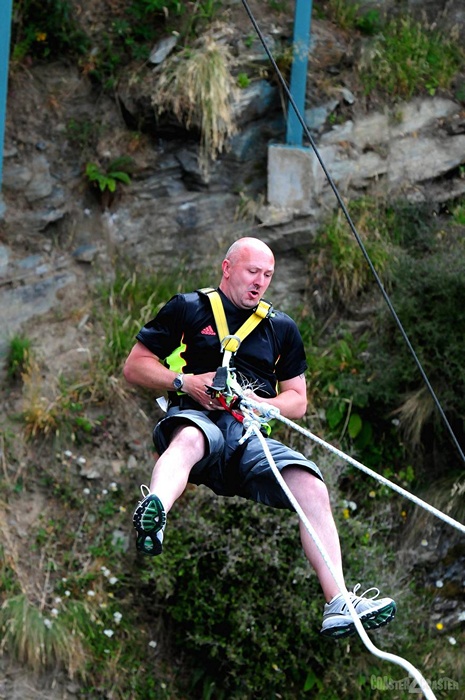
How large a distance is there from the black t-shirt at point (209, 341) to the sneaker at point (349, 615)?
1.22 m

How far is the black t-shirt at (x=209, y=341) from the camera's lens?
616 cm

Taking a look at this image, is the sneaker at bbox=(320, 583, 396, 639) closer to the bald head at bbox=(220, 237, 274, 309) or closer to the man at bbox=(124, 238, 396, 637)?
the man at bbox=(124, 238, 396, 637)

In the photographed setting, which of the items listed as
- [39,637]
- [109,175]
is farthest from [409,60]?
[39,637]

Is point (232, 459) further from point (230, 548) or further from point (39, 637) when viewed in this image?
point (39, 637)

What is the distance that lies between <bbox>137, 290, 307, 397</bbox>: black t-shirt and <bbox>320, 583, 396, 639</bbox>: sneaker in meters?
1.22

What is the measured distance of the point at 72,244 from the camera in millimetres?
11305

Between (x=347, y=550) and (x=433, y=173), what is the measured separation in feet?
13.0

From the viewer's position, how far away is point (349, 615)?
17.5 feet

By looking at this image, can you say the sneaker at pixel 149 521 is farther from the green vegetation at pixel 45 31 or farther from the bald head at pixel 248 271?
the green vegetation at pixel 45 31

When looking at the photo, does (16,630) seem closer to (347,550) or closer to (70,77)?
(347,550)

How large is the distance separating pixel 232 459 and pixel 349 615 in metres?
1.02

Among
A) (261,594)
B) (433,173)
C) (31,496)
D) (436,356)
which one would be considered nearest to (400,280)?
(436,356)

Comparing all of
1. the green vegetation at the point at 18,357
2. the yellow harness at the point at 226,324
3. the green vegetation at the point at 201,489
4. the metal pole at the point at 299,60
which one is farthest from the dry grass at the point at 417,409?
the yellow harness at the point at 226,324

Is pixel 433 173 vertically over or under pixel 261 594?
over
